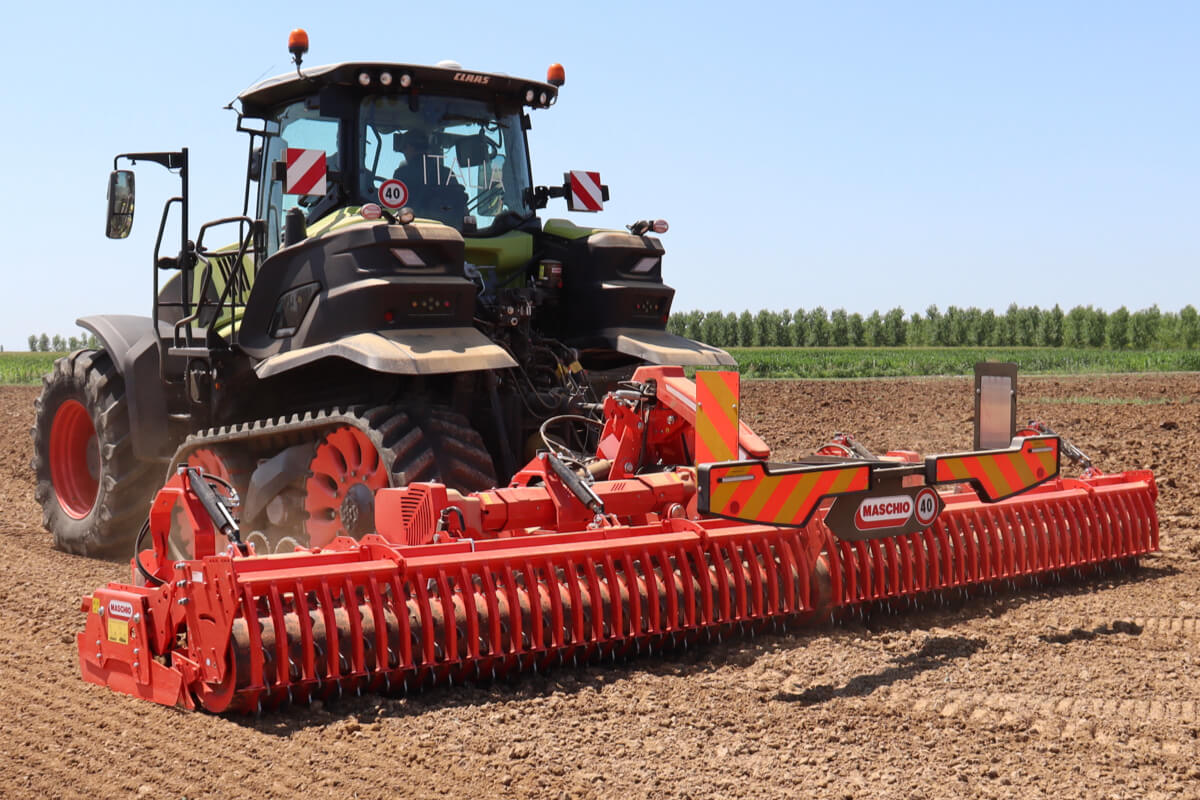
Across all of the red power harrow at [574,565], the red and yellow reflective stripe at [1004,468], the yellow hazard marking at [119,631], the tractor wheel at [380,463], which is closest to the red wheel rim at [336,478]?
the tractor wheel at [380,463]

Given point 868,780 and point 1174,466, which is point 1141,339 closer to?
point 1174,466

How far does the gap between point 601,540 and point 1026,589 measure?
259cm

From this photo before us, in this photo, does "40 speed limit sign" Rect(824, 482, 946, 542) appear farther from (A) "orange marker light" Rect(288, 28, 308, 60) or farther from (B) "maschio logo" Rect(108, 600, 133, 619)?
(A) "orange marker light" Rect(288, 28, 308, 60)

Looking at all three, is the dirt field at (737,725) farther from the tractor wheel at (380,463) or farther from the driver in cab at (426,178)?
the driver in cab at (426,178)

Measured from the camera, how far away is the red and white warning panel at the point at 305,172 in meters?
6.27

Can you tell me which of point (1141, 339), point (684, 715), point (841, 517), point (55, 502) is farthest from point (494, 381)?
point (1141, 339)

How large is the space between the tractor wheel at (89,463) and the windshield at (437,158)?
2553 mm

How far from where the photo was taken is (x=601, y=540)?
492cm

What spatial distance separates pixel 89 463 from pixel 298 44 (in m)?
3.72

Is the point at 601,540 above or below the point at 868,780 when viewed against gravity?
above

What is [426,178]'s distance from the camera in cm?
665

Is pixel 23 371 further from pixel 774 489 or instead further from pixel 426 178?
pixel 774 489

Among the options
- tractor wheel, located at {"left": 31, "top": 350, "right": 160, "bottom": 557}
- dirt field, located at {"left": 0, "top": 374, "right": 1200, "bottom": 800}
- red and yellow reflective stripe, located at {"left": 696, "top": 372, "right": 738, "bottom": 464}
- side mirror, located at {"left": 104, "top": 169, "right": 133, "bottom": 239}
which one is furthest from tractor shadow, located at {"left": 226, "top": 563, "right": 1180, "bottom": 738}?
tractor wheel, located at {"left": 31, "top": 350, "right": 160, "bottom": 557}

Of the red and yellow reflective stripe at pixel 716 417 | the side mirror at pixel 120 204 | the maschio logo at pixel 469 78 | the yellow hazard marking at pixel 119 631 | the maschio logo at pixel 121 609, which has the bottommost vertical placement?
the yellow hazard marking at pixel 119 631
